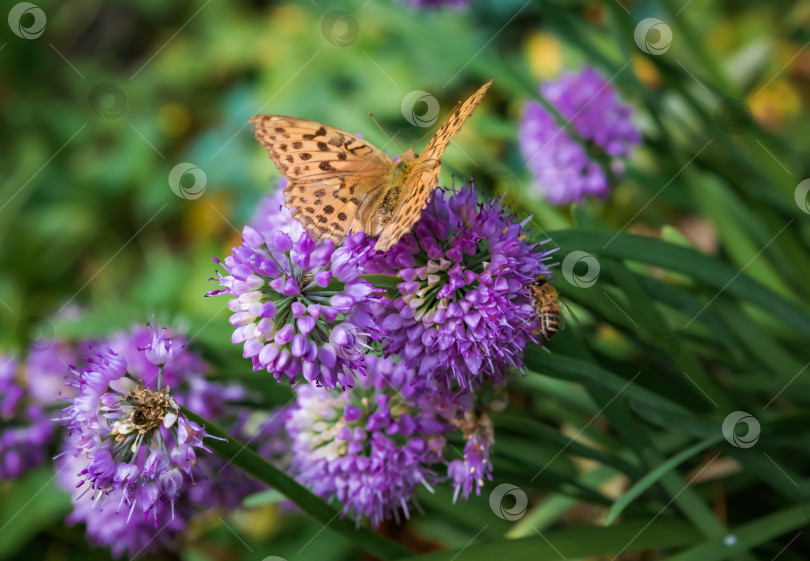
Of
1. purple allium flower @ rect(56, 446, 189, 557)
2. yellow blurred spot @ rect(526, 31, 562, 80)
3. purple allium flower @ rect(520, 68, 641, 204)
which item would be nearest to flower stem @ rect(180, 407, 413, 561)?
purple allium flower @ rect(56, 446, 189, 557)

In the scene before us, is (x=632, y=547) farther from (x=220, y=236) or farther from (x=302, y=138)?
(x=220, y=236)

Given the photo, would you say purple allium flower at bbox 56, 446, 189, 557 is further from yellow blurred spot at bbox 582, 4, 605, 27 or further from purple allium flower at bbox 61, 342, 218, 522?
yellow blurred spot at bbox 582, 4, 605, 27

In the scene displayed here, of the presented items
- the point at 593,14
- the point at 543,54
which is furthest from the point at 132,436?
the point at 593,14

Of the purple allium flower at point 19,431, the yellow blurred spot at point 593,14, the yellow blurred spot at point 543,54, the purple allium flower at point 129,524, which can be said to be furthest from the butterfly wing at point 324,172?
the yellow blurred spot at point 593,14

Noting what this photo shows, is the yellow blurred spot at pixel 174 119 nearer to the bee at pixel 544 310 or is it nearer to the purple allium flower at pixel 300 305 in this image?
the purple allium flower at pixel 300 305

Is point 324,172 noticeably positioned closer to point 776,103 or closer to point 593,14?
point 776,103

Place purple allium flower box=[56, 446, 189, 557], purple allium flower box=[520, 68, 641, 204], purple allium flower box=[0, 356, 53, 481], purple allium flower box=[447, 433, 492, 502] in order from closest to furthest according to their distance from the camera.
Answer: purple allium flower box=[447, 433, 492, 502]
purple allium flower box=[56, 446, 189, 557]
purple allium flower box=[0, 356, 53, 481]
purple allium flower box=[520, 68, 641, 204]
